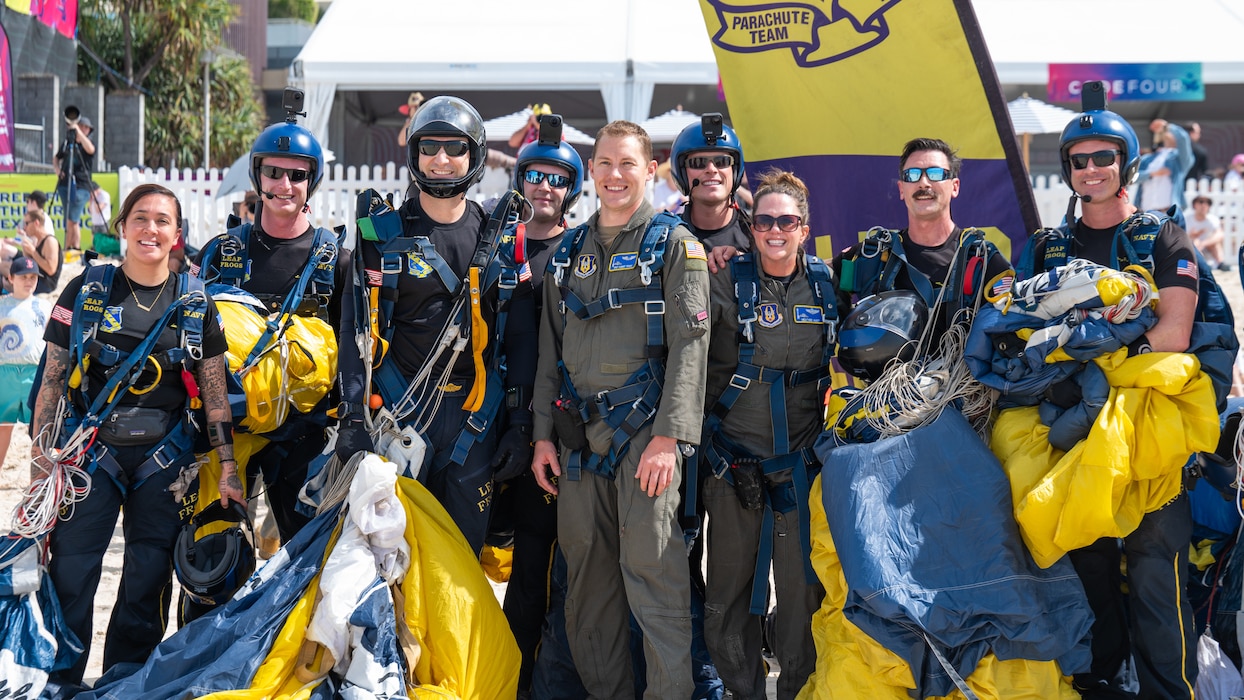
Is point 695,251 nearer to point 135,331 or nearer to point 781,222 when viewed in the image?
point 781,222

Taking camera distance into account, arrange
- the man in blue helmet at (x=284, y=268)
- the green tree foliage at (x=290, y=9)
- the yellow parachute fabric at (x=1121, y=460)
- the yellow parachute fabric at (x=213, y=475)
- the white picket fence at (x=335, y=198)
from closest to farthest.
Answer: the yellow parachute fabric at (x=1121, y=460)
the yellow parachute fabric at (x=213, y=475)
the man in blue helmet at (x=284, y=268)
the white picket fence at (x=335, y=198)
the green tree foliage at (x=290, y=9)

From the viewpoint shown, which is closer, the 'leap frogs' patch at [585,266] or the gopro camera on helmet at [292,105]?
the 'leap frogs' patch at [585,266]

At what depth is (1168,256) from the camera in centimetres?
344

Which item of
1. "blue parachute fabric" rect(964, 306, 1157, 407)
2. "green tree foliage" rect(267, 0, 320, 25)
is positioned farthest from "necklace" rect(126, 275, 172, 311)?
"green tree foliage" rect(267, 0, 320, 25)

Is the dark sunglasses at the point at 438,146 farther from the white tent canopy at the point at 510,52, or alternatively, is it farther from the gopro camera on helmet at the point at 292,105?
the white tent canopy at the point at 510,52

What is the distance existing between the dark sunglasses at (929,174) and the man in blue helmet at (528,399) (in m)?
1.35

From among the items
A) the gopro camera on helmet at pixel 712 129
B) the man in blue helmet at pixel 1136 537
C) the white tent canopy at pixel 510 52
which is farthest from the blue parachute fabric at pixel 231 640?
the white tent canopy at pixel 510 52

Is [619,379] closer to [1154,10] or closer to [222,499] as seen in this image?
[222,499]

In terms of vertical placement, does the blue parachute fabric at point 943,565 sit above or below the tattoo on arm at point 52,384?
below

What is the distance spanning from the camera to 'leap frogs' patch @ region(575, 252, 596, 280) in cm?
369

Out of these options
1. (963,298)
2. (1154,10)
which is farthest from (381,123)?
(963,298)

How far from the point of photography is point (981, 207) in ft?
15.3

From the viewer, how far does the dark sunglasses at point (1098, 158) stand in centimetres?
367

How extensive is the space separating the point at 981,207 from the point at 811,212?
81cm
